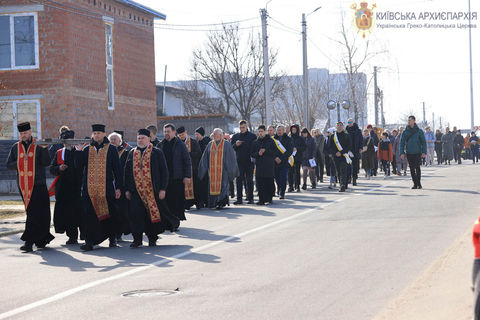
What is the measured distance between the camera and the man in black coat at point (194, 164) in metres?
18.3

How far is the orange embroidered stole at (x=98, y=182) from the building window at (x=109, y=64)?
19.6 meters

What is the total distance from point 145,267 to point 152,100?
26.6 meters

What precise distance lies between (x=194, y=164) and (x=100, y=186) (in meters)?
6.84

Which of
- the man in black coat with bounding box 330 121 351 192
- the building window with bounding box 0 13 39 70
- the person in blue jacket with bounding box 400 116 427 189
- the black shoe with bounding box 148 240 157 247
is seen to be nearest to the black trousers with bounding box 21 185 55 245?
the black shoe with bounding box 148 240 157 247

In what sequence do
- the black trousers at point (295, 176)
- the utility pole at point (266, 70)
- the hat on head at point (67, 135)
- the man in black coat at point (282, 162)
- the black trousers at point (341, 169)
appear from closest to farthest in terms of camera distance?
the hat on head at point (67, 135) < the man in black coat at point (282, 162) < the black trousers at point (341, 169) < the black trousers at point (295, 176) < the utility pole at point (266, 70)

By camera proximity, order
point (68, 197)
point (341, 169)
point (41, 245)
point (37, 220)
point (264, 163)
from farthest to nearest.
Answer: point (341, 169)
point (264, 163)
point (68, 197)
point (41, 245)
point (37, 220)

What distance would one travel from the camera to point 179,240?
43.0ft

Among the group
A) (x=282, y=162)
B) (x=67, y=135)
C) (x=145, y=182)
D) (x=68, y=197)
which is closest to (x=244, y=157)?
(x=282, y=162)

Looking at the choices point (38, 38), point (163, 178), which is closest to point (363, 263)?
point (163, 178)

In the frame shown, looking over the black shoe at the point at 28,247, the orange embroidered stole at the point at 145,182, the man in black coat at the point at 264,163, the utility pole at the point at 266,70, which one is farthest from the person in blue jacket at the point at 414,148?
the black shoe at the point at 28,247

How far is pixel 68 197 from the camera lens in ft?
44.1

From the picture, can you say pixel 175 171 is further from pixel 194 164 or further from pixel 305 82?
pixel 305 82

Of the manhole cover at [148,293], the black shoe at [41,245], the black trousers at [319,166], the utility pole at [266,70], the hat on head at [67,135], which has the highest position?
the utility pole at [266,70]

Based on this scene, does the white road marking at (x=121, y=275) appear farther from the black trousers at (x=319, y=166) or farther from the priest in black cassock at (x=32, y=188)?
the black trousers at (x=319, y=166)
